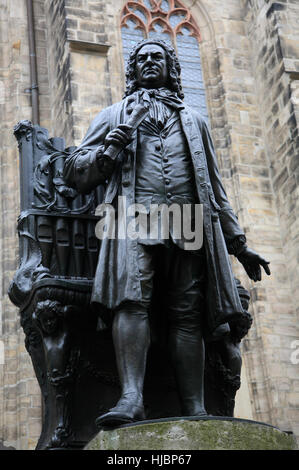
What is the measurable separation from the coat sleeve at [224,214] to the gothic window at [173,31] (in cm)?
864

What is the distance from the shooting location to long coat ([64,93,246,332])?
4867 mm

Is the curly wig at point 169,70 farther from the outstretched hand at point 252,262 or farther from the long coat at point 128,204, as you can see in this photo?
the outstretched hand at point 252,262

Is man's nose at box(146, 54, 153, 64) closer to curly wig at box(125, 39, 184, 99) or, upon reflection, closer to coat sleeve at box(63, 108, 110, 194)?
curly wig at box(125, 39, 184, 99)

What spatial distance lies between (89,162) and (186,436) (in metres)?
1.79

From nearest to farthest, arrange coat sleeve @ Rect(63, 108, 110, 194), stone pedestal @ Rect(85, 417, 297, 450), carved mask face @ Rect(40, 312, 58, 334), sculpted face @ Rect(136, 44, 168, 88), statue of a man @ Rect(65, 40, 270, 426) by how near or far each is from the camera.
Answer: stone pedestal @ Rect(85, 417, 297, 450) → statue of a man @ Rect(65, 40, 270, 426) → carved mask face @ Rect(40, 312, 58, 334) → coat sleeve @ Rect(63, 108, 110, 194) → sculpted face @ Rect(136, 44, 168, 88)

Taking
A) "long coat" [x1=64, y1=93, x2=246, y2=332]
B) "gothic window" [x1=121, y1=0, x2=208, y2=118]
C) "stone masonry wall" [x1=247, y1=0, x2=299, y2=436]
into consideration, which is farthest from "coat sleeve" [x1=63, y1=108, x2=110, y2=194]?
"gothic window" [x1=121, y1=0, x2=208, y2=118]

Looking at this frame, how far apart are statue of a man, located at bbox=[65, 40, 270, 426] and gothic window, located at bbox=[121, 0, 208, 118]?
347 inches

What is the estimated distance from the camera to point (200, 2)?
14938 millimetres

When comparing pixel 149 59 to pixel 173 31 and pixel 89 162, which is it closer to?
pixel 89 162

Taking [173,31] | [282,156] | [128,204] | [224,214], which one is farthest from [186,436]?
[173,31]

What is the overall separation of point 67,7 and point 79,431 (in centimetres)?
926

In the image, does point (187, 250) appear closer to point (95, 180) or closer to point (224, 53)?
point (95, 180)

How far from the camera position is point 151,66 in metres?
5.60
